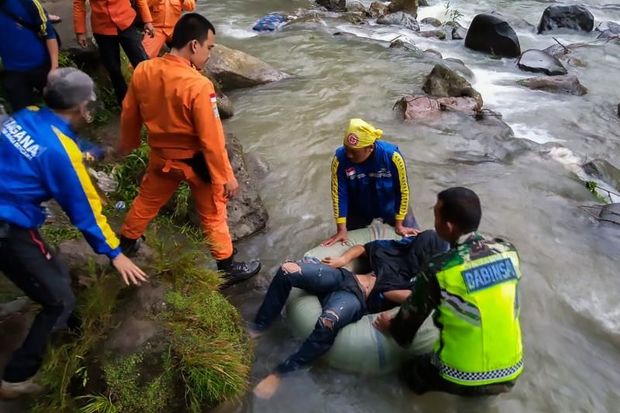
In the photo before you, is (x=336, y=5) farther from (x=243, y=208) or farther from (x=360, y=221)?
(x=360, y=221)

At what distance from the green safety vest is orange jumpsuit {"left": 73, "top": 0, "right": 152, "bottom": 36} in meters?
4.28

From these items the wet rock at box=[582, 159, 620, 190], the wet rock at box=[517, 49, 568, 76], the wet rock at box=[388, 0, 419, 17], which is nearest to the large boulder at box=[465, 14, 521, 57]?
the wet rock at box=[517, 49, 568, 76]

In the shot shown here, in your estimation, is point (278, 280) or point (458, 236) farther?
point (278, 280)

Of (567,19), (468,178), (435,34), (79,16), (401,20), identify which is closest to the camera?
(79,16)

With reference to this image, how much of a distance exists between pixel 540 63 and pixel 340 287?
9376 mm

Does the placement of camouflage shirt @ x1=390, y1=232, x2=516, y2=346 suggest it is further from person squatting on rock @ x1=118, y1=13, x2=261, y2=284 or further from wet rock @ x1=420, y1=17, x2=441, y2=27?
wet rock @ x1=420, y1=17, x2=441, y2=27

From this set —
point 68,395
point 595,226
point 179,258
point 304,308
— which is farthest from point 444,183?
point 68,395

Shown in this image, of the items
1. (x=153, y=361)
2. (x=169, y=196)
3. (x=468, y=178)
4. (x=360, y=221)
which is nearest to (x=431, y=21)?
(x=468, y=178)

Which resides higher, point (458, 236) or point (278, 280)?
point (458, 236)

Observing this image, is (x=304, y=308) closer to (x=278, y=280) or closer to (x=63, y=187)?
(x=278, y=280)

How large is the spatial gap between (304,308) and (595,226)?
13.4 feet

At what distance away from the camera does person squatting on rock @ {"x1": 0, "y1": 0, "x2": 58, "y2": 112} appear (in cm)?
430

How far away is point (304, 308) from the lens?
3.91m

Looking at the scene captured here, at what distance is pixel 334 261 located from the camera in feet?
13.7
